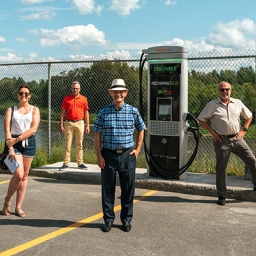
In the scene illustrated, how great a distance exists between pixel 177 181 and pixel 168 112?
126 centimetres

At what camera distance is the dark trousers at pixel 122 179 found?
18.4ft

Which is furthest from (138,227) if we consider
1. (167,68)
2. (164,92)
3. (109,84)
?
(109,84)

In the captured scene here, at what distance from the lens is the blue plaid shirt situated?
554cm

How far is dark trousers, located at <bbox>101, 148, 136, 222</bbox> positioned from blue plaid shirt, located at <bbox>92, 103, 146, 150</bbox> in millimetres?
128

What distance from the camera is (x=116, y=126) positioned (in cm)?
Result: 553

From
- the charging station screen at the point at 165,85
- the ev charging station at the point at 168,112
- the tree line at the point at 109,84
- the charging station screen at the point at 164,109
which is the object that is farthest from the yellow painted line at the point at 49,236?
the tree line at the point at 109,84

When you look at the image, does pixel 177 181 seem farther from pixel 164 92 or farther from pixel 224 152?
pixel 164 92

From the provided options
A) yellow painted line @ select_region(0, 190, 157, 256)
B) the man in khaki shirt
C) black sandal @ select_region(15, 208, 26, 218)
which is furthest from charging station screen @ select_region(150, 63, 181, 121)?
black sandal @ select_region(15, 208, 26, 218)

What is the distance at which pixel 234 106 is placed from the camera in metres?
7.07

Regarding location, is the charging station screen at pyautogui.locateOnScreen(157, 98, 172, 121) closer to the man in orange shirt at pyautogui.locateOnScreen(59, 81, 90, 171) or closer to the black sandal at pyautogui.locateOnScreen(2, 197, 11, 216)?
the man in orange shirt at pyautogui.locateOnScreen(59, 81, 90, 171)

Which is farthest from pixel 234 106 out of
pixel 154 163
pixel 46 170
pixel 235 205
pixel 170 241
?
pixel 46 170

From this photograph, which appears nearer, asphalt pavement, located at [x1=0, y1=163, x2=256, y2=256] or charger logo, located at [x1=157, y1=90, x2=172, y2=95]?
asphalt pavement, located at [x1=0, y1=163, x2=256, y2=256]

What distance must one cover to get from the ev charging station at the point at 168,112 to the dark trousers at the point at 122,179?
264 cm

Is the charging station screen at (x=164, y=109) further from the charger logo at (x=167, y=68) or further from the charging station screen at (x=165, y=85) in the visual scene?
the charger logo at (x=167, y=68)
